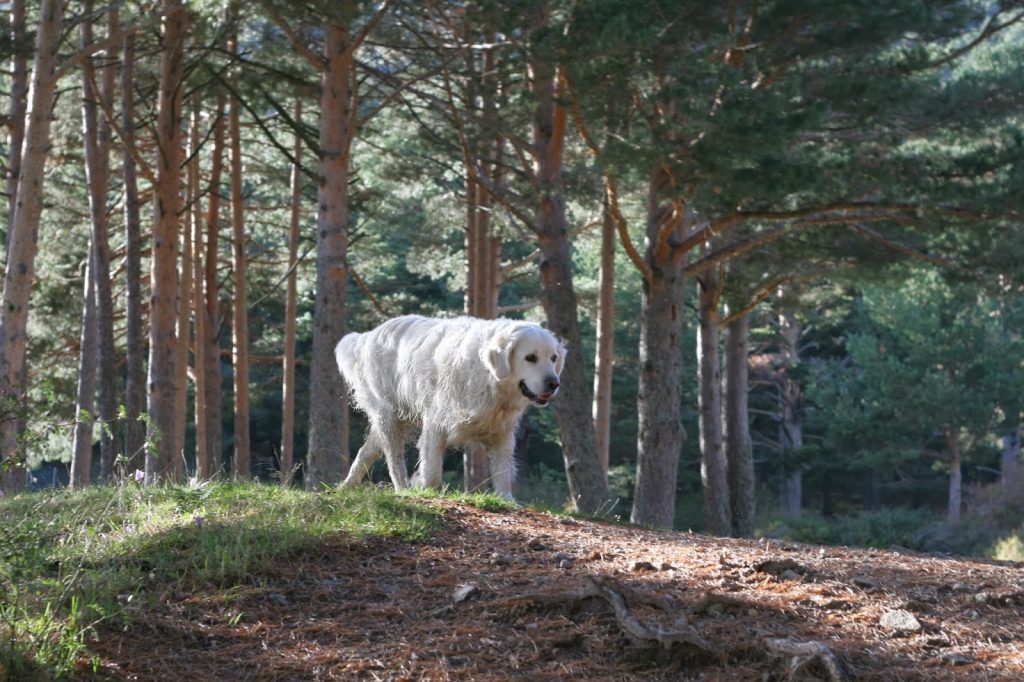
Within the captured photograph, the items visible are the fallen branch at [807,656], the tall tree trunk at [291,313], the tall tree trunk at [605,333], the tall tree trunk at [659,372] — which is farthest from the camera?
the tall tree trunk at [291,313]

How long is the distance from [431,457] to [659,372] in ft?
23.1

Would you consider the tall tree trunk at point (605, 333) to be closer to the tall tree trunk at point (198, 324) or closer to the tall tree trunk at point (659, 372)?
the tall tree trunk at point (659, 372)

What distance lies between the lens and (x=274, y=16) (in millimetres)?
12484

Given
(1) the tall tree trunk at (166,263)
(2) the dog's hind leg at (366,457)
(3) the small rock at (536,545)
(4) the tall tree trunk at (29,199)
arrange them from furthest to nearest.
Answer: (1) the tall tree trunk at (166,263) < (4) the tall tree trunk at (29,199) < (2) the dog's hind leg at (366,457) < (3) the small rock at (536,545)

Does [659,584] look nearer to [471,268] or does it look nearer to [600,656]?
[600,656]

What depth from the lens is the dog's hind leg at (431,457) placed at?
9.08 meters

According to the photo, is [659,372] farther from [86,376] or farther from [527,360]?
[86,376]

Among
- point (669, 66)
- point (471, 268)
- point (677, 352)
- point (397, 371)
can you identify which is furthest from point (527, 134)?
point (397, 371)

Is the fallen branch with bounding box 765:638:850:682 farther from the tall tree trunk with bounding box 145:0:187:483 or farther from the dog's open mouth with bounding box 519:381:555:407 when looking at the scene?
the tall tree trunk with bounding box 145:0:187:483

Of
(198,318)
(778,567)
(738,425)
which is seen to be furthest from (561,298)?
(198,318)

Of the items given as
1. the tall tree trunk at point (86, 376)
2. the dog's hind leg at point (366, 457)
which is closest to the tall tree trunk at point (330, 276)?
the dog's hind leg at point (366, 457)

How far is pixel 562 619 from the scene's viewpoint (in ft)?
17.2

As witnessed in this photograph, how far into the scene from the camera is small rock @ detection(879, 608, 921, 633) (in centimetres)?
533

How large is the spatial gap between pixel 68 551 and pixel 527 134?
15047 millimetres
